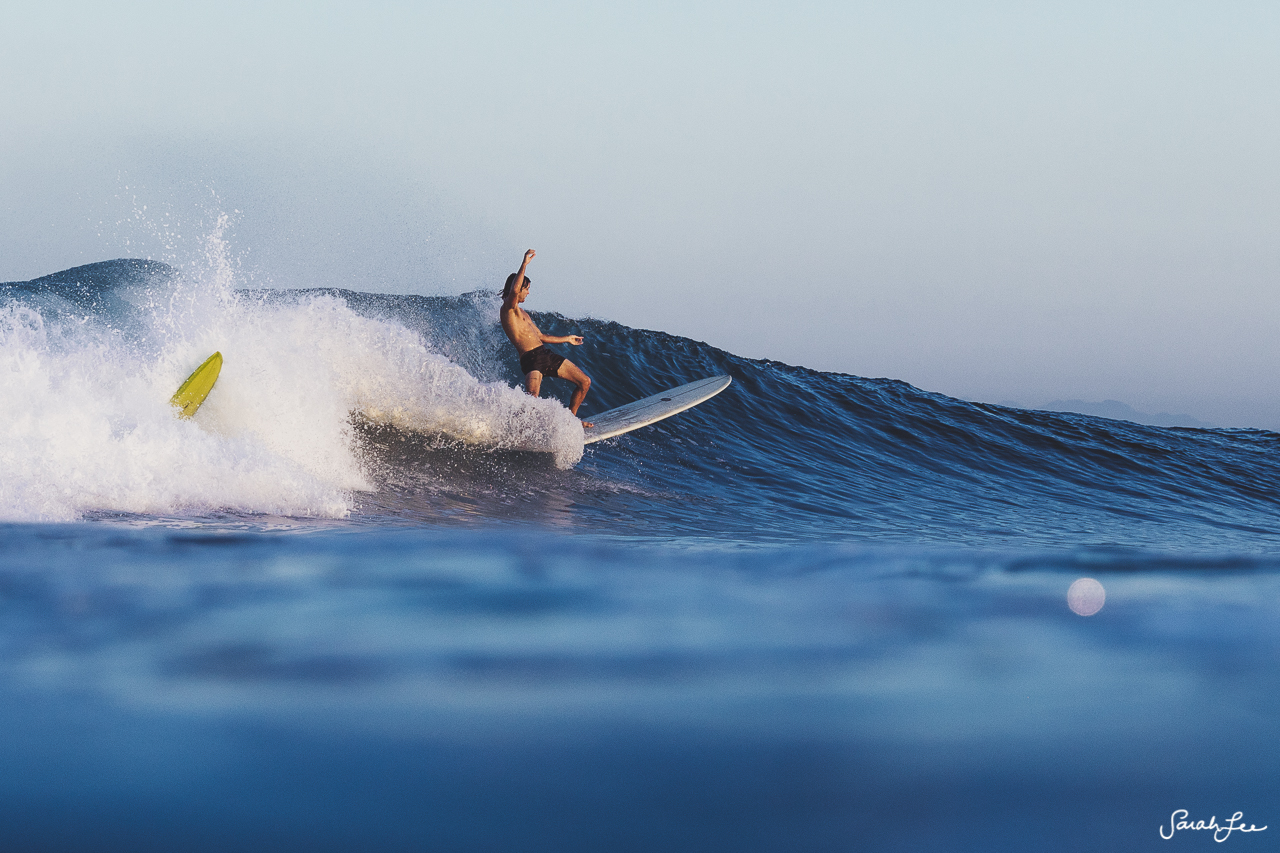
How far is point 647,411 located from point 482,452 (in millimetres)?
2059

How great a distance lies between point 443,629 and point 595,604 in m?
0.65

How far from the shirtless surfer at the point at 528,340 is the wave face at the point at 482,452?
32 cm

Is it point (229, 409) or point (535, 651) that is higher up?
point (229, 409)

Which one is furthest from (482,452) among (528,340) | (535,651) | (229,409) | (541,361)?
(535,651)

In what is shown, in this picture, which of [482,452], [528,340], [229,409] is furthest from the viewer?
[528,340]

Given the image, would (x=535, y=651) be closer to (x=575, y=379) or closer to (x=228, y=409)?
(x=228, y=409)

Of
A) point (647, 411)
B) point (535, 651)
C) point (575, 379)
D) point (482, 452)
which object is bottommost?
point (535, 651)

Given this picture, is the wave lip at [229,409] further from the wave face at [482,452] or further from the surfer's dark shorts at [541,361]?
the surfer's dark shorts at [541,361]

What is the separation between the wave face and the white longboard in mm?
209

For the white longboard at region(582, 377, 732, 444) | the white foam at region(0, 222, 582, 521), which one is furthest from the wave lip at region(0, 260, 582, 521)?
the white longboard at region(582, 377, 732, 444)

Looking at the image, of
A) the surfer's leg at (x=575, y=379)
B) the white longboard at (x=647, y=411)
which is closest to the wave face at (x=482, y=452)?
the white longboard at (x=647, y=411)

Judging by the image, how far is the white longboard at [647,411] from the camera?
26.6ft

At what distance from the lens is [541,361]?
25.6 ft

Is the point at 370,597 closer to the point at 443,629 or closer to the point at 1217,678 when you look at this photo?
the point at 443,629
